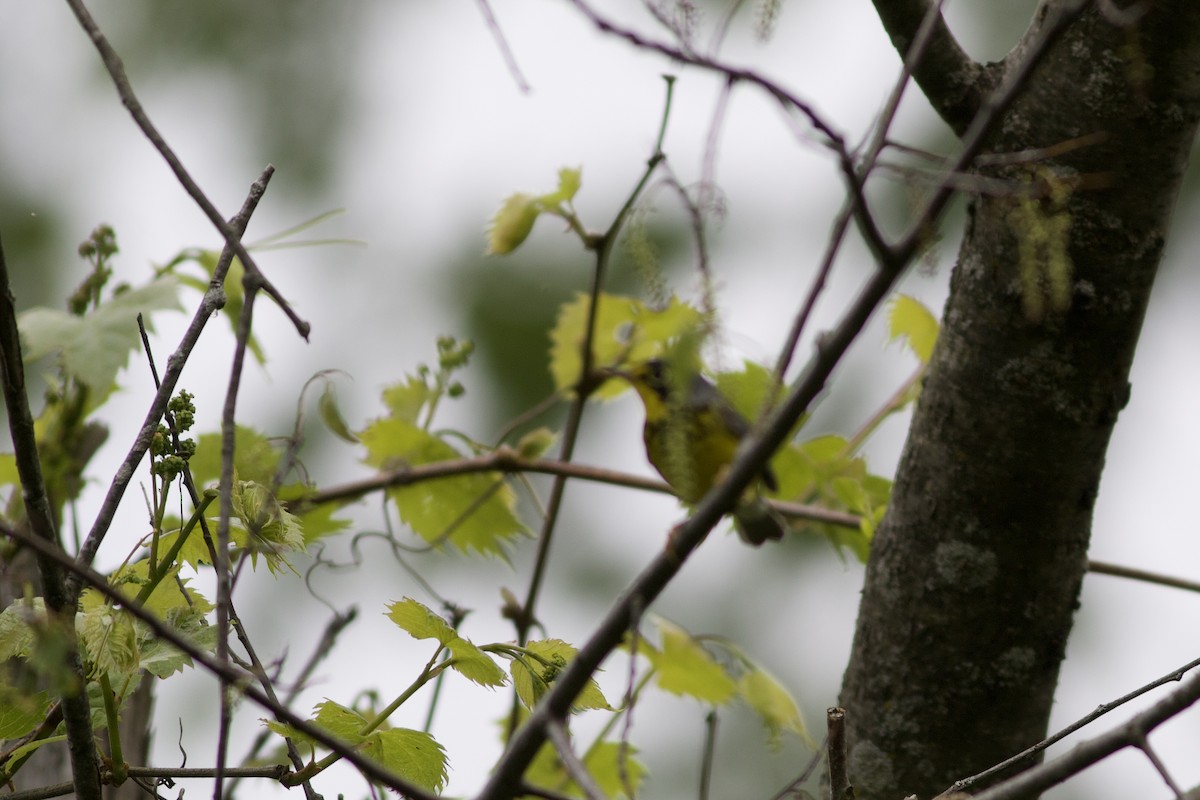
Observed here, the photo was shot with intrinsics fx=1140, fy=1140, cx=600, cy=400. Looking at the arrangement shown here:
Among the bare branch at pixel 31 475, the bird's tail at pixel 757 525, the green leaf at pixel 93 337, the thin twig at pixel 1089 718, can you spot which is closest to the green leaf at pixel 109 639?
the bare branch at pixel 31 475

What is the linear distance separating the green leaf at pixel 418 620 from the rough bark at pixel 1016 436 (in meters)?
0.79

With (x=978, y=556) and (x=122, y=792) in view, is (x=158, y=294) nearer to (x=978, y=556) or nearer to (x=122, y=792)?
(x=122, y=792)

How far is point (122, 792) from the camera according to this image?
1.59 metres

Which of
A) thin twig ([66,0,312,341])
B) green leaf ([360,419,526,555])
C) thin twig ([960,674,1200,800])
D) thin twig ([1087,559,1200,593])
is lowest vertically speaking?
thin twig ([960,674,1200,800])

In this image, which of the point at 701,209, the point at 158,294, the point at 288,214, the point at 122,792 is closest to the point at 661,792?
the point at 288,214

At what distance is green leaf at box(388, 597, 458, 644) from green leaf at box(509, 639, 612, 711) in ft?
0.28

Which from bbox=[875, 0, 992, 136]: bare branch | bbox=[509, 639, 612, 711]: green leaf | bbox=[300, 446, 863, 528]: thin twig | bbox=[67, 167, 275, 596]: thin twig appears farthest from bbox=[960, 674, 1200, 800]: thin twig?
bbox=[300, 446, 863, 528]: thin twig

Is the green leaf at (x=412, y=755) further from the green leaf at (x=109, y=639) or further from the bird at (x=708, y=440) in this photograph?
the bird at (x=708, y=440)

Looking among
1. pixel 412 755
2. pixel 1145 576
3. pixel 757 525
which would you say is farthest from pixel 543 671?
pixel 757 525

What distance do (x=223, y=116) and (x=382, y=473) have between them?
413cm

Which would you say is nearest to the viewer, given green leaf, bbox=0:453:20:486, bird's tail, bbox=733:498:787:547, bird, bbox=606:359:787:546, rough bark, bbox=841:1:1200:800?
rough bark, bbox=841:1:1200:800

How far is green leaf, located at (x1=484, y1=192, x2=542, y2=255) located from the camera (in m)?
1.79

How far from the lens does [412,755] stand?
49.3 inches

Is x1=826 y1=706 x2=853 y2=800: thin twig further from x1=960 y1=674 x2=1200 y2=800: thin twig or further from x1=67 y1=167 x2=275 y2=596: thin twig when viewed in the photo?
x1=67 y1=167 x2=275 y2=596: thin twig
